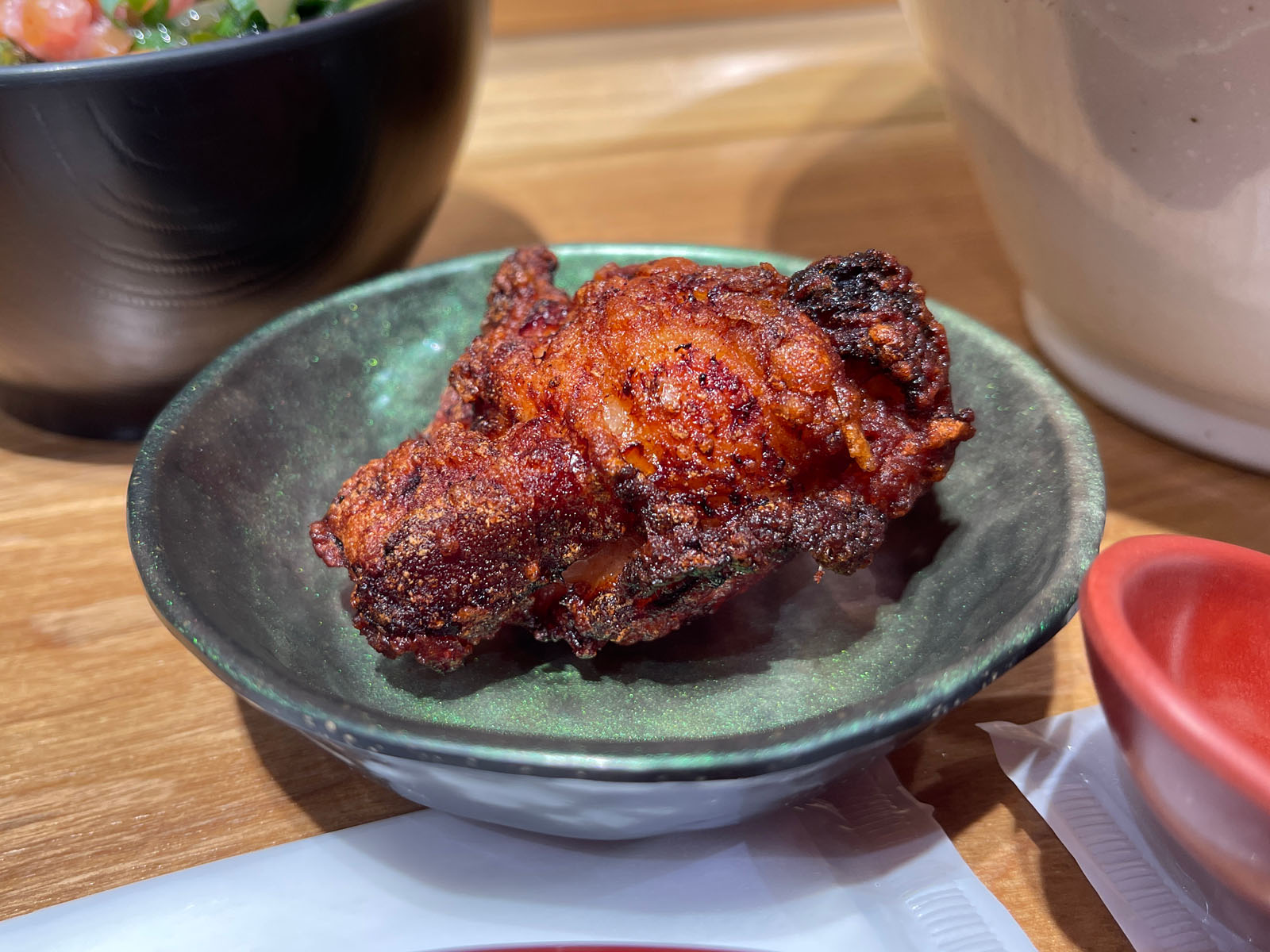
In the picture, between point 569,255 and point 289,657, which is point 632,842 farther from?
point 569,255

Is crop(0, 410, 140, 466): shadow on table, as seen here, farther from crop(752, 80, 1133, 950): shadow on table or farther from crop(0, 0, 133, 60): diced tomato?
crop(752, 80, 1133, 950): shadow on table

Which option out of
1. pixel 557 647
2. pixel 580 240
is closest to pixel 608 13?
pixel 580 240

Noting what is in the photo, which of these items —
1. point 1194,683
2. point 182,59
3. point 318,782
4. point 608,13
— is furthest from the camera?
point 608,13

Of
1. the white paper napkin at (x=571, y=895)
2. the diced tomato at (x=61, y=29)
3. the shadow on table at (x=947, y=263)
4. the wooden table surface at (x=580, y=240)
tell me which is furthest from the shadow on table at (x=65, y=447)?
the shadow on table at (x=947, y=263)

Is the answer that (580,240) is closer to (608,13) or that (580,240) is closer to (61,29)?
(61,29)

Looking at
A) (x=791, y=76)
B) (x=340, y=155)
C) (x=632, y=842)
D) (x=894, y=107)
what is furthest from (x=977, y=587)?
(x=791, y=76)

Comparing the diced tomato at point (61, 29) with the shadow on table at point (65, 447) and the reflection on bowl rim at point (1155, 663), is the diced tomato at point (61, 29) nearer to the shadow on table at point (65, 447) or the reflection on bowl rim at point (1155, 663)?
the shadow on table at point (65, 447)

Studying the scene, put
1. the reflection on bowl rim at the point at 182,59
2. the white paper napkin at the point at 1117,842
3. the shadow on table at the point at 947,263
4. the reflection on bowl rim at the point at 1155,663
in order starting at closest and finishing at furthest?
the reflection on bowl rim at the point at 1155,663 < the white paper napkin at the point at 1117,842 < the shadow on table at the point at 947,263 < the reflection on bowl rim at the point at 182,59
